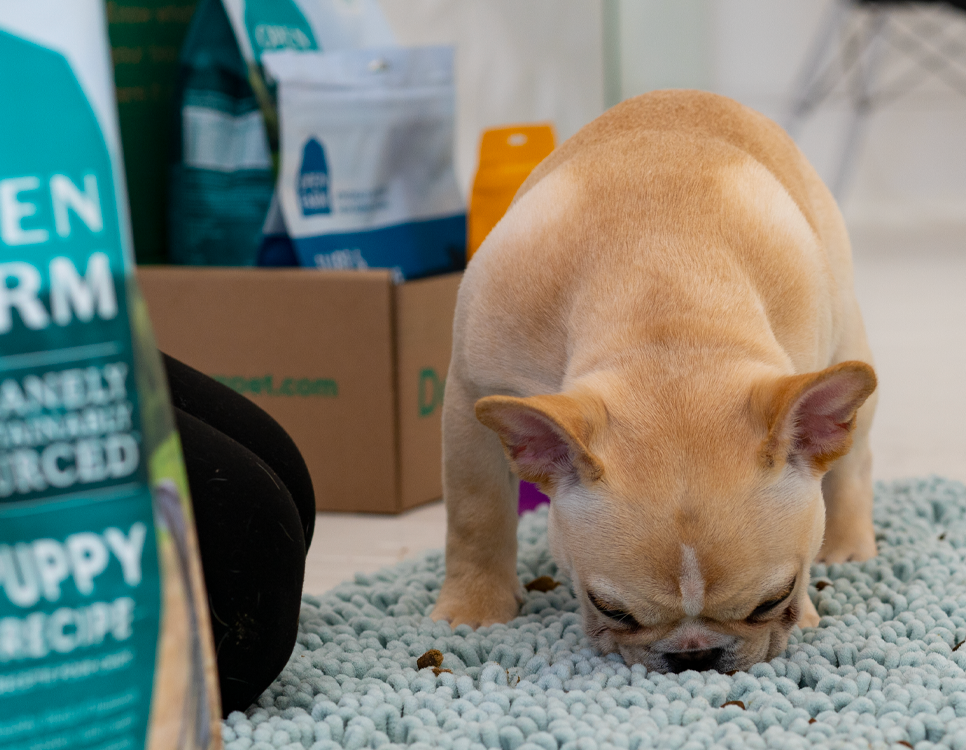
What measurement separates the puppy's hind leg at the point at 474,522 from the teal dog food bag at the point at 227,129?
928 millimetres

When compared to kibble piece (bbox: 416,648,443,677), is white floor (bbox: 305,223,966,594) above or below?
below

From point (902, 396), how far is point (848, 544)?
1210 millimetres

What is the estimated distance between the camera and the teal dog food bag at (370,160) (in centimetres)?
217

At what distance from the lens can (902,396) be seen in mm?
2793

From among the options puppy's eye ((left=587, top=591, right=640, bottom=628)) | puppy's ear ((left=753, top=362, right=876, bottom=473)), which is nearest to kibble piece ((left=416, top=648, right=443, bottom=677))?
puppy's eye ((left=587, top=591, right=640, bottom=628))

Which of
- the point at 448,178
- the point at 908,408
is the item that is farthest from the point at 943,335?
the point at 448,178

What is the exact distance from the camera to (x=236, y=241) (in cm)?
234

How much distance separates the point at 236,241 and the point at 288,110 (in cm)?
33

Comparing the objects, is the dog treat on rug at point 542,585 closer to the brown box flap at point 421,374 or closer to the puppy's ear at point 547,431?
the puppy's ear at point 547,431

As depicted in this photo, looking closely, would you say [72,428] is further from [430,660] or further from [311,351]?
[311,351]

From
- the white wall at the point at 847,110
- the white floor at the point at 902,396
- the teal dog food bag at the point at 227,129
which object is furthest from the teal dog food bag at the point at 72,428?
the white wall at the point at 847,110

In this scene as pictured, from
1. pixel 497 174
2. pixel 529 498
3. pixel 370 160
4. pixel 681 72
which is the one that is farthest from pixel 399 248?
pixel 681 72

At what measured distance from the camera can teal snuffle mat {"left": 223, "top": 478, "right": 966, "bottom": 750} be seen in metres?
1.09

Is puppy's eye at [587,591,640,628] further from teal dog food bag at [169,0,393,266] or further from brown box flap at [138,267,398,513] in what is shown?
teal dog food bag at [169,0,393,266]
